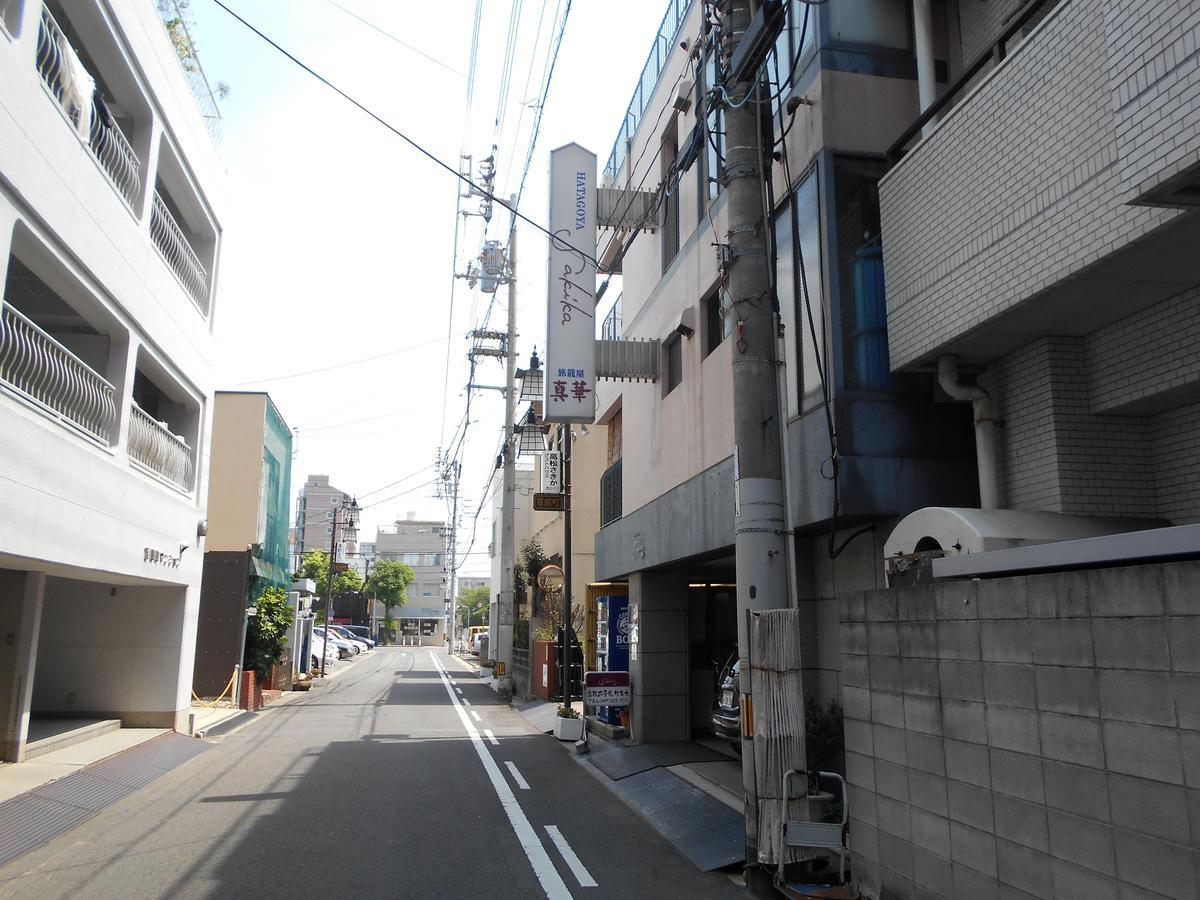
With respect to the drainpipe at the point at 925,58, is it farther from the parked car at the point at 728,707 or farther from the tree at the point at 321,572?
the tree at the point at 321,572

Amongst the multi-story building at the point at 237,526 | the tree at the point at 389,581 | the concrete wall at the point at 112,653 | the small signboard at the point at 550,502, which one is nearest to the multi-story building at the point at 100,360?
the concrete wall at the point at 112,653

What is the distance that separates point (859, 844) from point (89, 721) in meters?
13.5

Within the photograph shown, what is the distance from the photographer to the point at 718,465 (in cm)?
1061

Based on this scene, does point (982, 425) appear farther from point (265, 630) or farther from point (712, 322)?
point (265, 630)

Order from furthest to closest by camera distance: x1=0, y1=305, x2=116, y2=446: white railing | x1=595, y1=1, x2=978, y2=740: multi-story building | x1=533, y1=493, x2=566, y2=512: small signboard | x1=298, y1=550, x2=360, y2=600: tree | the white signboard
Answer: x1=298, y1=550, x2=360, y2=600: tree
the white signboard
x1=533, y1=493, x2=566, y2=512: small signboard
x1=0, y1=305, x2=116, y2=446: white railing
x1=595, y1=1, x2=978, y2=740: multi-story building

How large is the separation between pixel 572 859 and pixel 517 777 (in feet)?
14.9

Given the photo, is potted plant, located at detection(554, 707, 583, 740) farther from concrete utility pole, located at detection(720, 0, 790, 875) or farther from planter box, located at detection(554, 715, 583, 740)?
concrete utility pole, located at detection(720, 0, 790, 875)

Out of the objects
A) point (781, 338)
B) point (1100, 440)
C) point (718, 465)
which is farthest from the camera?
point (718, 465)

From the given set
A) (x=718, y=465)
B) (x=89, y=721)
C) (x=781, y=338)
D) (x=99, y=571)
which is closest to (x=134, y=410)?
(x=99, y=571)

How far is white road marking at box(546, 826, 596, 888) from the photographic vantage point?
7.30 metres

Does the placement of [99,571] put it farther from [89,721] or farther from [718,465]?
[718,465]

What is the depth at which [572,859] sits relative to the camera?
7.99 meters

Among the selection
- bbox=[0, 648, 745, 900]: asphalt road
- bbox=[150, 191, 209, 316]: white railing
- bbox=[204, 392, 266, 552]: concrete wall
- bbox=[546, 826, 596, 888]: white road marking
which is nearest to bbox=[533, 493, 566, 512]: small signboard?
bbox=[0, 648, 745, 900]: asphalt road

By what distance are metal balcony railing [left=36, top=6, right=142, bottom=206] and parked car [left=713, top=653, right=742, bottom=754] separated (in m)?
10.4
